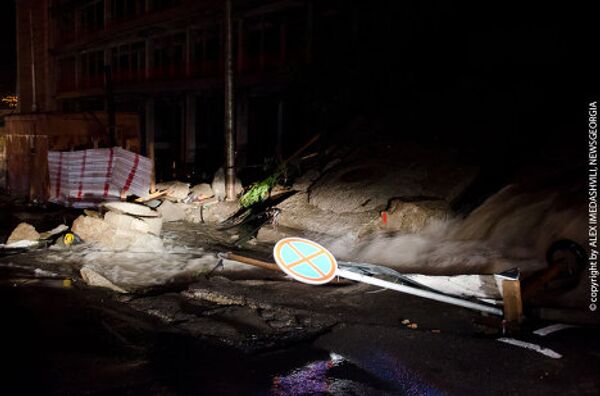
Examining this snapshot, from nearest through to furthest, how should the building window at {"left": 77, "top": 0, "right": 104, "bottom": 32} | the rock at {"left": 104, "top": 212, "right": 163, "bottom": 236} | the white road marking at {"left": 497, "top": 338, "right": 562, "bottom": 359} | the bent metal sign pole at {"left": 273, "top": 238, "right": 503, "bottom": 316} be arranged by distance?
the white road marking at {"left": 497, "top": 338, "right": 562, "bottom": 359}, the bent metal sign pole at {"left": 273, "top": 238, "right": 503, "bottom": 316}, the rock at {"left": 104, "top": 212, "right": 163, "bottom": 236}, the building window at {"left": 77, "top": 0, "right": 104, "bottom": 32}

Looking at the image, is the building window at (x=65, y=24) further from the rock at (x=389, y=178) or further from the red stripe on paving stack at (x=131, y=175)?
the rock at (x=389, y=178)

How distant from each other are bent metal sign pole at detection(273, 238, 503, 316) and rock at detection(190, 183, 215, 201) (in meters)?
9.83

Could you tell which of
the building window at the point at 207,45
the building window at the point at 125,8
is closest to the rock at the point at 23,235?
the building window at the point at 207,45

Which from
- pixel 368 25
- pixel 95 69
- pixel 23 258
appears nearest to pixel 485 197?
pixel 23 258

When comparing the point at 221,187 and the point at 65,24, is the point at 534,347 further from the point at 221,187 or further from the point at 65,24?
the point at 65,24

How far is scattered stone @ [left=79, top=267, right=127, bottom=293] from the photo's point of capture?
7.59m

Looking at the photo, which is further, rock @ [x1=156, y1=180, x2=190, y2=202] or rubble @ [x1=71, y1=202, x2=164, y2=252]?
rock @ [x1=156, y1=180, x2=190, y2=202]

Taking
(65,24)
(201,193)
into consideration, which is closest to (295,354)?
(201,193)

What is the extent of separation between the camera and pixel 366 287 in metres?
7.17

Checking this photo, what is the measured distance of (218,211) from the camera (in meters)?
→ 14.3

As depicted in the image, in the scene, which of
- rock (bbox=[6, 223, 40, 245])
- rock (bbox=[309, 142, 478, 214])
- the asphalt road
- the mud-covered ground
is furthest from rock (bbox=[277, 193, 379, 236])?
rock (bbox=[6, 223, 40, 245])

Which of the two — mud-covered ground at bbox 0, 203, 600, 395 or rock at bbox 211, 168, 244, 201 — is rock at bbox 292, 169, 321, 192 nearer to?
rock at bbox 211, 168, 244, 201

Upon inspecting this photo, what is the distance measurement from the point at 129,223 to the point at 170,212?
3604 millimetres

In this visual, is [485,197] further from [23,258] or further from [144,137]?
[144,137]
